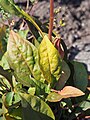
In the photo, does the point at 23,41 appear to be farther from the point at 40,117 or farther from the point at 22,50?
the point at 40,117

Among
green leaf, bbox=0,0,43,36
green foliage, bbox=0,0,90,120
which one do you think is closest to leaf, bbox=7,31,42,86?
green foliage, bbox=0,0,90,120

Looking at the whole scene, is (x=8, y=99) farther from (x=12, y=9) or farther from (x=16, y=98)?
(x=12, y=9)

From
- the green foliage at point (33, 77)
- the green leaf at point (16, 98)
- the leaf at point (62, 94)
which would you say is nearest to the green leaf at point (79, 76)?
the green foliage at point (33, 77)

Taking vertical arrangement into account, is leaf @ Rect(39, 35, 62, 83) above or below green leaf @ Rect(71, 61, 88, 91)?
above

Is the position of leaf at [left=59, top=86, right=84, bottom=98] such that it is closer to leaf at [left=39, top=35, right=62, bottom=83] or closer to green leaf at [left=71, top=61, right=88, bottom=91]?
leaf at [left=39, top=35, right=62, bottom=83]

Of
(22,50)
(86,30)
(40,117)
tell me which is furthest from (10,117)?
(86,30)

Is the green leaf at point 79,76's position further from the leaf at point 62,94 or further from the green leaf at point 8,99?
the green leaf at point 8,99
